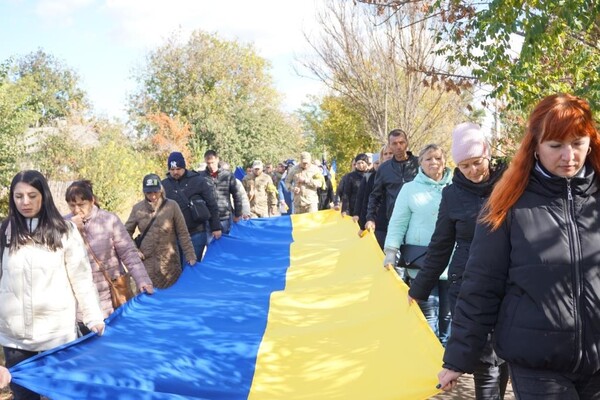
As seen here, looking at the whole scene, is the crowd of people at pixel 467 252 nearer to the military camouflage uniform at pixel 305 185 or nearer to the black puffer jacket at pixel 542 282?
the black puffer jacket at pixel 542 282

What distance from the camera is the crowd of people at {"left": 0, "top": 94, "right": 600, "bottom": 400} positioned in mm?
2461

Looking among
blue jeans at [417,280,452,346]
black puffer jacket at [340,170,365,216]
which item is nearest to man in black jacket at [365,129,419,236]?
blue jeans at [417,280,452,346]

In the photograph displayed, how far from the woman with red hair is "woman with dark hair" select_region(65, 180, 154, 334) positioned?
3.55 metres

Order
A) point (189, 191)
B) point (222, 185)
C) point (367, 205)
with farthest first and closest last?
point (222, 185) → point (189, 191) → point (367, 205)

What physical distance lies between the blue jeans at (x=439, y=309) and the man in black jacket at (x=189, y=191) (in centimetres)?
415

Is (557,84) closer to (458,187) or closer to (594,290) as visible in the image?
(458,187)

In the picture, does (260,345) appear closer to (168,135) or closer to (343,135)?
(343,135)

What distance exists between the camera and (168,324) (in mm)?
5543

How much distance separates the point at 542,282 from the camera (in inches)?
97.2

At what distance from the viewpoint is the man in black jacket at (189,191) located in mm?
8578

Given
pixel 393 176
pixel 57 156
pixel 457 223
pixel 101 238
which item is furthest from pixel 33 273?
pixel 57 156

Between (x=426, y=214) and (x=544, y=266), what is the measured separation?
2.74 meters

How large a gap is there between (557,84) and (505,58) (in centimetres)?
68

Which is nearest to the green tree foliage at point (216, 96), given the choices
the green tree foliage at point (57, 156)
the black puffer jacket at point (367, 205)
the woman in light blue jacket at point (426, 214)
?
the green tree foliage at point (57, 156)
